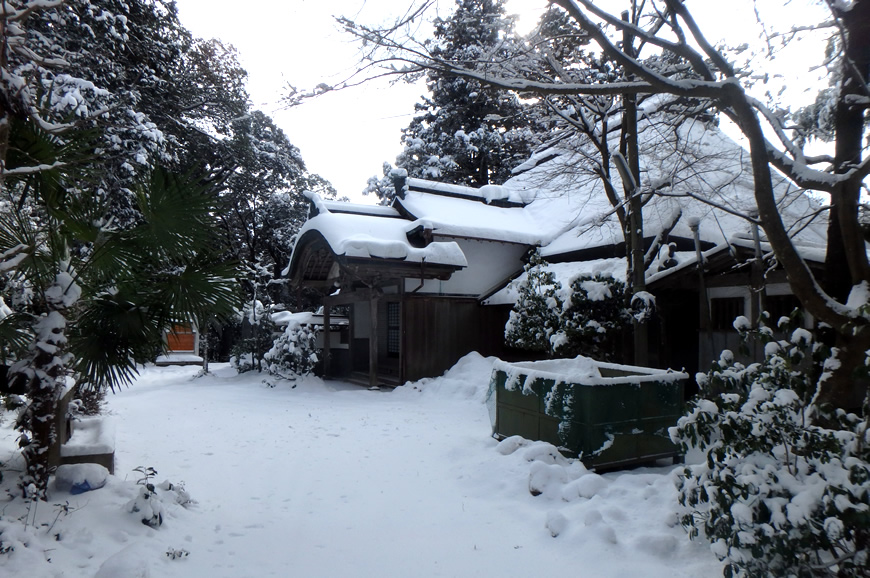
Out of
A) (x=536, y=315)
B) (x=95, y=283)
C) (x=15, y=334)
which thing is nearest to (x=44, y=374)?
(x=15, y=334)

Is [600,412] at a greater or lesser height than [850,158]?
lesser

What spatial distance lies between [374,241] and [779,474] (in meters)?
9.99

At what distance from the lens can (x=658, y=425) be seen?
617cm

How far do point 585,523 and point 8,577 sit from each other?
12.9ft

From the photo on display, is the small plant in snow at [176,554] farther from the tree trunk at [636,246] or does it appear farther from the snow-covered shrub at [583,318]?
the tree trunk at [636,246]

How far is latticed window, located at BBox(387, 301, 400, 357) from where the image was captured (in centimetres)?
1538

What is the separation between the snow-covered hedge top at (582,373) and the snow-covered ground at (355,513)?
807 millimetres

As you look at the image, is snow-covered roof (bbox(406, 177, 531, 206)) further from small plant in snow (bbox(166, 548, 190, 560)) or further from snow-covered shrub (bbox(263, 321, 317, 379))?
small plant in snow (bbox(166, 548, 190, 560))

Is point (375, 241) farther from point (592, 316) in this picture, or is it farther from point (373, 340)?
point (592, 316)

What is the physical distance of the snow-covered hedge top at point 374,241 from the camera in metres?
11.9

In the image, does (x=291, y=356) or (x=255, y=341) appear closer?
(x=291, y=356)

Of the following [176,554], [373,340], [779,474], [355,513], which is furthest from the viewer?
[373,340]

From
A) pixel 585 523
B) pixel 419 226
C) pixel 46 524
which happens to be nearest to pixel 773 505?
pixel 585 523

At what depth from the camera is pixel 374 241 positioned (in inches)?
476
